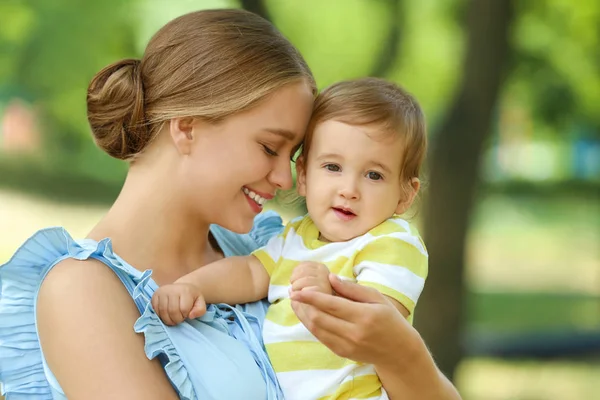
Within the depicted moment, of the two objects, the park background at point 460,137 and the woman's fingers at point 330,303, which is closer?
the woman's fingers at point 330,303

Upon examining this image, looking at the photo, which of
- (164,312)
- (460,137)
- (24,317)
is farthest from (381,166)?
(460,137)

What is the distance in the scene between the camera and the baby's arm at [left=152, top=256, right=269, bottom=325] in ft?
6.89

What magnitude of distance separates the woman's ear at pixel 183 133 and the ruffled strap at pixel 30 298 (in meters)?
0.34

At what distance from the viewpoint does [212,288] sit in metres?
2.27

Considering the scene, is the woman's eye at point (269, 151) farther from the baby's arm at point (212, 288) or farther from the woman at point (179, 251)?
the baby's arm at point (212, 288)

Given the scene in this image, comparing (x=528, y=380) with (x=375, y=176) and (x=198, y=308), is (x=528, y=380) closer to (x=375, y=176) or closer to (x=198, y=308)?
(x=375, y=176)

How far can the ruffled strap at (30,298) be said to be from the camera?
2061mm

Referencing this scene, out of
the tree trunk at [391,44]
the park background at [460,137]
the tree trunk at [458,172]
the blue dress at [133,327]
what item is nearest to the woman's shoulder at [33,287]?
the blue dress at [133,327]

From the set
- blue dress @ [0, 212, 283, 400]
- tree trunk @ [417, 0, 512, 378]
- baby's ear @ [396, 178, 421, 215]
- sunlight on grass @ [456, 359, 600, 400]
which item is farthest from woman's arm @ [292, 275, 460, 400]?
sunlight on grass @ [456, 359, 600, 400]

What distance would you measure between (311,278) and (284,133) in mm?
570

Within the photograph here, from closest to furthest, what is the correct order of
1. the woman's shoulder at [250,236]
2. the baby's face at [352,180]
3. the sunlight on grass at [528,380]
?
the baby's face at [352,180], the woman's shoulder at [250,236], the sunlight on grass at [528,380]

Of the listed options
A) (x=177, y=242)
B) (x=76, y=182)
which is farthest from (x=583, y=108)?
(x=177, y=242)

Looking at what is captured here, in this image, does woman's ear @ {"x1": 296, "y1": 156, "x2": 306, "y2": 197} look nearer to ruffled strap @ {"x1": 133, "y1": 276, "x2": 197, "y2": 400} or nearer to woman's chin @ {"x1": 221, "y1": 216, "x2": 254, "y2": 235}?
woman's chin @ {"x1": 221, "y1": 216, "x2": 254, "y2": 235}

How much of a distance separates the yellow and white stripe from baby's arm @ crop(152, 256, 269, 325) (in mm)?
101
